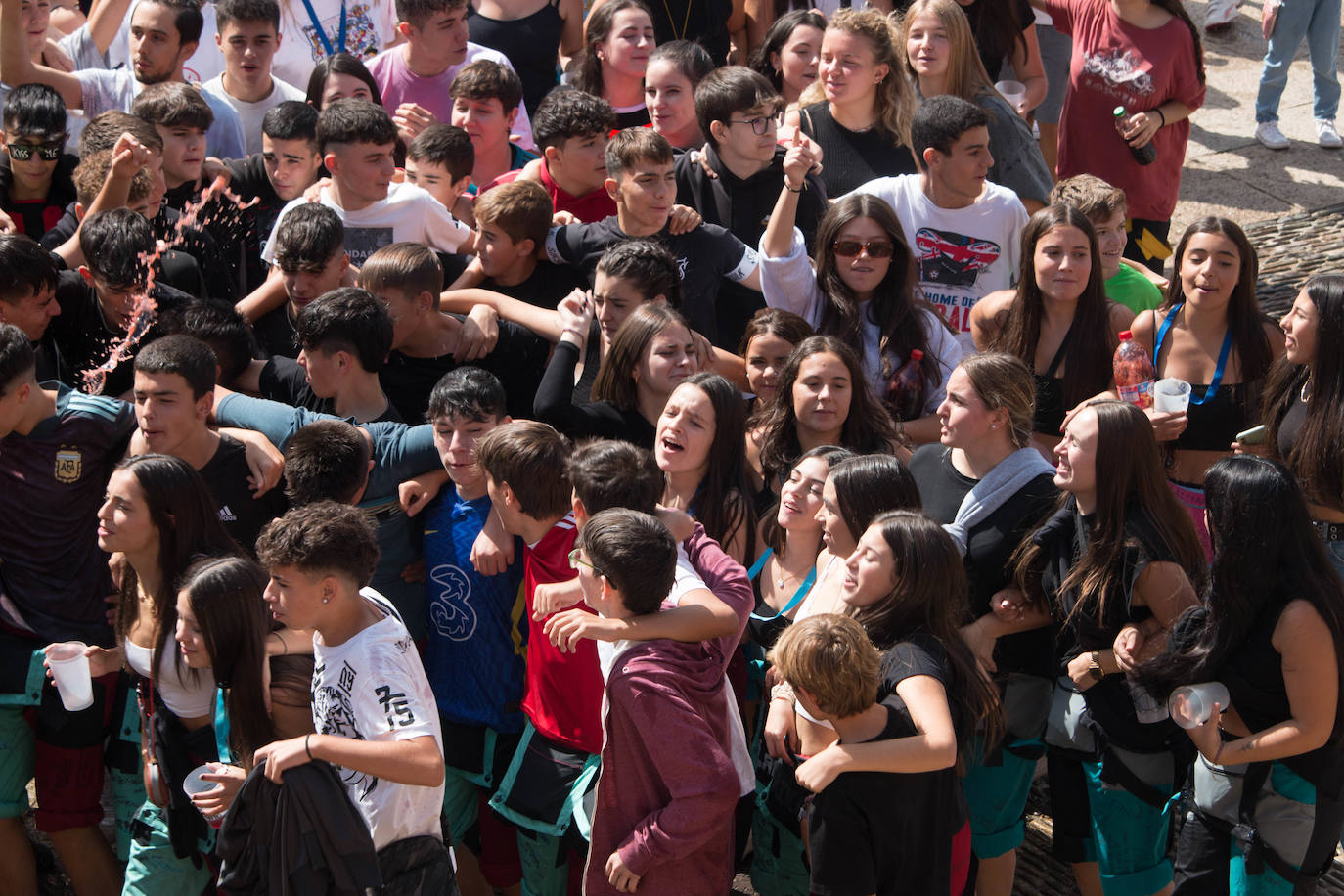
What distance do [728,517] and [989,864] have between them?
4.37 feet

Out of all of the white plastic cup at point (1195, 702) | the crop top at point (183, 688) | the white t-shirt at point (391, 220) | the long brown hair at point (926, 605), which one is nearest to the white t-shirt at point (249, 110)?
the white t-shirt at point (391, 220)

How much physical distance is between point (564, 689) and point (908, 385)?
1.84 m

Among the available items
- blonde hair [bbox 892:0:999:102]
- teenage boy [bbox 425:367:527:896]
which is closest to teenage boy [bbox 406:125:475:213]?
teenage boy [bbox 425:367:527:896]

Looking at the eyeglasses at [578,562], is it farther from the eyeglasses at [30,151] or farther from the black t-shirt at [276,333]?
the eyeglasses at [30,151]

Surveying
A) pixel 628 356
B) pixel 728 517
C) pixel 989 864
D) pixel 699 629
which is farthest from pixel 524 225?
pixel 989 864

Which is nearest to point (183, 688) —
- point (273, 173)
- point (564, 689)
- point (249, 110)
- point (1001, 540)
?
point (564, 689)

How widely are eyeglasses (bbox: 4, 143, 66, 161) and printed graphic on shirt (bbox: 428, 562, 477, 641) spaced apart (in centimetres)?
279

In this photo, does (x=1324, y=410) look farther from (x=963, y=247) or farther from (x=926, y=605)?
(x=926, y=605)

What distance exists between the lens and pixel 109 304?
185 inches

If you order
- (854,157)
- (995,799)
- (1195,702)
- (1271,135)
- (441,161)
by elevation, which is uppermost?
(441,161)

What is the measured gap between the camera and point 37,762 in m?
4.15

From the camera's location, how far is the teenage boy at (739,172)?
539 cm

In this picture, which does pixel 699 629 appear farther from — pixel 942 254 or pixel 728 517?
pixel 942 254

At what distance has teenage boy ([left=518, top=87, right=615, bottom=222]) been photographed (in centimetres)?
560
